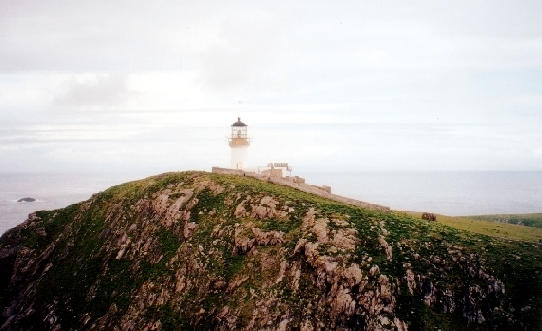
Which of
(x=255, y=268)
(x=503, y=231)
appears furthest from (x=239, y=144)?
(x=503, y=231)

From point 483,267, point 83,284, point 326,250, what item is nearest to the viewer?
point 483,267

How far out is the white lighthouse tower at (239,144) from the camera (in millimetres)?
49875

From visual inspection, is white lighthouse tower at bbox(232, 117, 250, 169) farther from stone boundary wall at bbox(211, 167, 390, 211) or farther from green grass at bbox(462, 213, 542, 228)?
green grass at bbox(462, 213, 542, 228)

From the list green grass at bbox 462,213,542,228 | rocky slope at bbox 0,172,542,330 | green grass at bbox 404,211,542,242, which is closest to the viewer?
rocky slope at bbox 0,172,542,330

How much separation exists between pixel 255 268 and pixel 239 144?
79.5ft

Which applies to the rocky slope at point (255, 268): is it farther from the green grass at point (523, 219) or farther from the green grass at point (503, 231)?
the green grass at point (523, 219)

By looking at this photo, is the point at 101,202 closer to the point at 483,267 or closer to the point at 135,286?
the point at 135,286

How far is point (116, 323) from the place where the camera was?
29.7 m

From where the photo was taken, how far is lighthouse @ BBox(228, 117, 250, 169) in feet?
164

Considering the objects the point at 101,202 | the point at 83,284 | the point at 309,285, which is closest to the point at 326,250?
the point at 309,285

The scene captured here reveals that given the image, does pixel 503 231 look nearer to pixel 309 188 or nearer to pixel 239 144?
pixel 309 188

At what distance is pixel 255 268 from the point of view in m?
28.5

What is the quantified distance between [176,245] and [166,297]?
4985 millimetres

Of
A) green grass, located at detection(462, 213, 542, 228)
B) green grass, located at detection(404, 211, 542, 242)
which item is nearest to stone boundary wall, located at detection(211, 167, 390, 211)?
green grass, located at detection(404, 211, 542, 242)
